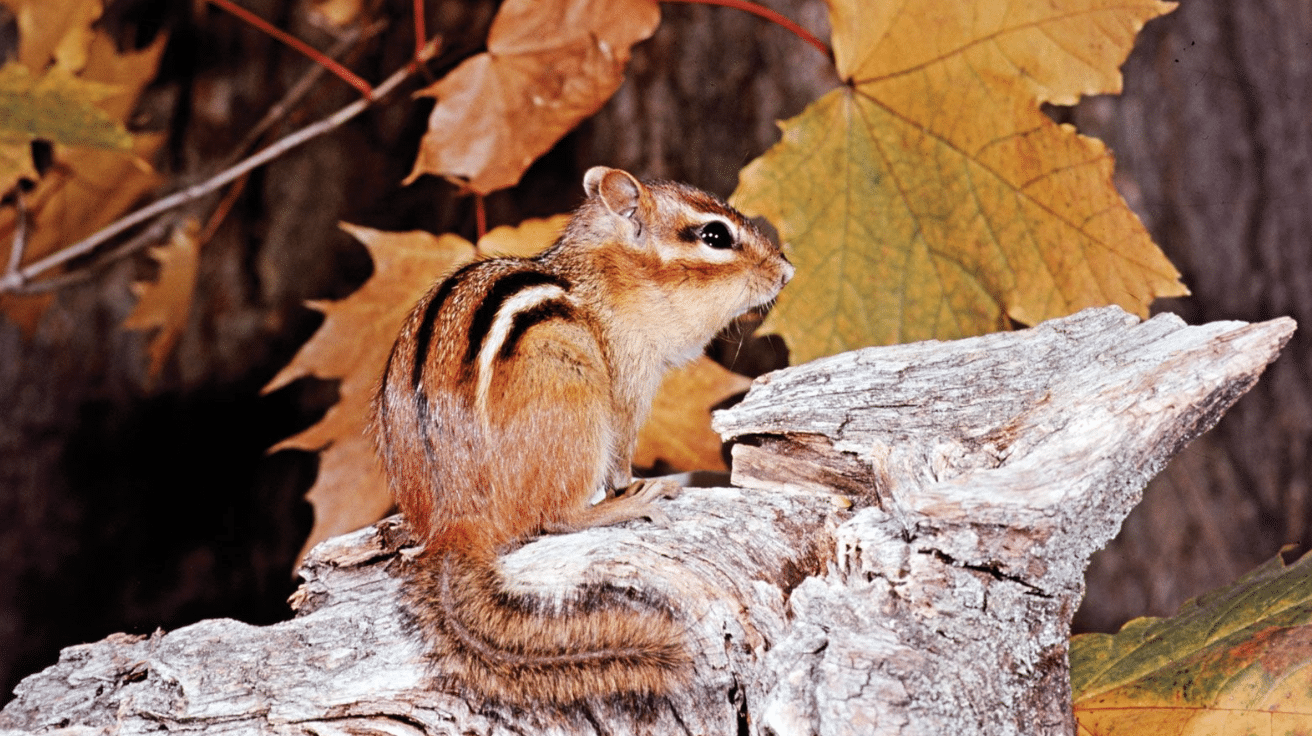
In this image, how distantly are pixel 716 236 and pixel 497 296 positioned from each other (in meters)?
0.31

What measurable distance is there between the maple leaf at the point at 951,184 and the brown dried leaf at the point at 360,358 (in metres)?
0.47

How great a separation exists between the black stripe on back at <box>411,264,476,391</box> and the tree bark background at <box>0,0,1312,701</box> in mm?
608

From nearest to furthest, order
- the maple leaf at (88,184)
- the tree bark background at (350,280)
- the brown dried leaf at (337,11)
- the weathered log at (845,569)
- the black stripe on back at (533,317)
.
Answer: the weathered log at (845,569), the black stripe on back at (533,317), the tree bark background at (350,280), the maple leaf at (88,184), the brown dried leaf at (337,11)

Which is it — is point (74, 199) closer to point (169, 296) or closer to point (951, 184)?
point (169, 296)

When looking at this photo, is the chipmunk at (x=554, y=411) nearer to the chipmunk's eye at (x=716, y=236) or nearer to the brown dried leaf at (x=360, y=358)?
the chipmunk's eye at (x=716, y=236)

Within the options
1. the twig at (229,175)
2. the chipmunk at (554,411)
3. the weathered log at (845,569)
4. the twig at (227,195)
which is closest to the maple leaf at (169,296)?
the twig at (227,195)

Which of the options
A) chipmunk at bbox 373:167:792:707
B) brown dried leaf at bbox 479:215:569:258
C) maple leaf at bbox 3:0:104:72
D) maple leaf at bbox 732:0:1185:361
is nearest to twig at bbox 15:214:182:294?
maple leaf at bbox 3:0:104:72

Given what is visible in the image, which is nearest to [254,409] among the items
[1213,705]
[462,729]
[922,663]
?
[462,729]

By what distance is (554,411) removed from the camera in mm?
1029

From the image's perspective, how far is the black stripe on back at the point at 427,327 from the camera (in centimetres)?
104

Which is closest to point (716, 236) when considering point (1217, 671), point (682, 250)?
point (682, 250)

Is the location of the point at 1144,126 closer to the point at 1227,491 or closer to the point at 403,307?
the point at 1227,491

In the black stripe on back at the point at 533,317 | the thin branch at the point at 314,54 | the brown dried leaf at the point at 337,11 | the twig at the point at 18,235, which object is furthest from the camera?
the brown dried leaf at the point at 337,11

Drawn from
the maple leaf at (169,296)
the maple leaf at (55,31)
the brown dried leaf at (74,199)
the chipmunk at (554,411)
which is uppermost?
the maple leaf at (55,31)
